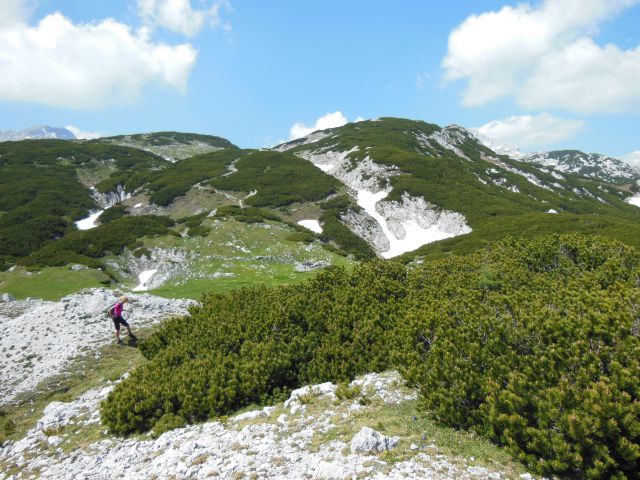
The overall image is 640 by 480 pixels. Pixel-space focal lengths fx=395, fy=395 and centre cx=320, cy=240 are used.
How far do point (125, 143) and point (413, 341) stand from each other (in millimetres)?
163339

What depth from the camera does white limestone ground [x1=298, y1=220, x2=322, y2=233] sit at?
60562mm

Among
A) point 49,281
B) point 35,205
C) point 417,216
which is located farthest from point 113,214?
point 417,216

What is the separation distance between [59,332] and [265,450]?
16.3 meters

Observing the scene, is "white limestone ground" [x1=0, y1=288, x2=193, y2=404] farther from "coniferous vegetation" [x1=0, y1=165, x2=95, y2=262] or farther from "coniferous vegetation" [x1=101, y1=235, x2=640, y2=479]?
"coniferous vegetation" [x1=0, y1=165, x2=95, y2=262]

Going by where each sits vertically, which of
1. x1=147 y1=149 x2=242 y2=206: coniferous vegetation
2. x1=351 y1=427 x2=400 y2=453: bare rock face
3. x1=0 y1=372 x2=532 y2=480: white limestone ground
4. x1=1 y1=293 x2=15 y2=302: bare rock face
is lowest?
x1=0 y1=372 x2=532 y2=480: white limestone ground

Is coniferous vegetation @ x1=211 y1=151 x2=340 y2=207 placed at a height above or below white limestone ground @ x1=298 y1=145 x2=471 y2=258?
above

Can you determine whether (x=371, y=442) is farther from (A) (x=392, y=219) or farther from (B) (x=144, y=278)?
(A) (x=392, y=219)

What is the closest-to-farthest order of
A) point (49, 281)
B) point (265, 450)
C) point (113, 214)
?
point (265, 450), point (49, 281), point (113, 214)

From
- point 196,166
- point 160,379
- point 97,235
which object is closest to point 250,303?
point 160,379

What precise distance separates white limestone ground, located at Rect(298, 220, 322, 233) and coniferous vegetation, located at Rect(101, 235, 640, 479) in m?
41.3

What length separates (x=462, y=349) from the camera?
9.53m

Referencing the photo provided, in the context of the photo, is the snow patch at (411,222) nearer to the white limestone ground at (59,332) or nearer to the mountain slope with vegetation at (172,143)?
the white limestone ground at (59,332)

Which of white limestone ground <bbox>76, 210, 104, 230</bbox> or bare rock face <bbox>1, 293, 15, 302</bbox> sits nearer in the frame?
bare rock face <bbox>1, 293, 15, 302</bbox>

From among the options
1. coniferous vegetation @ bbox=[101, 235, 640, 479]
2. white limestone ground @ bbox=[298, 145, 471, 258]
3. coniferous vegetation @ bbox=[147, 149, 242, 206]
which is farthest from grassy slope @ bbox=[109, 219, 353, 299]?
coniferous vegetation @ bbox=[147, 149, 242, 206]
